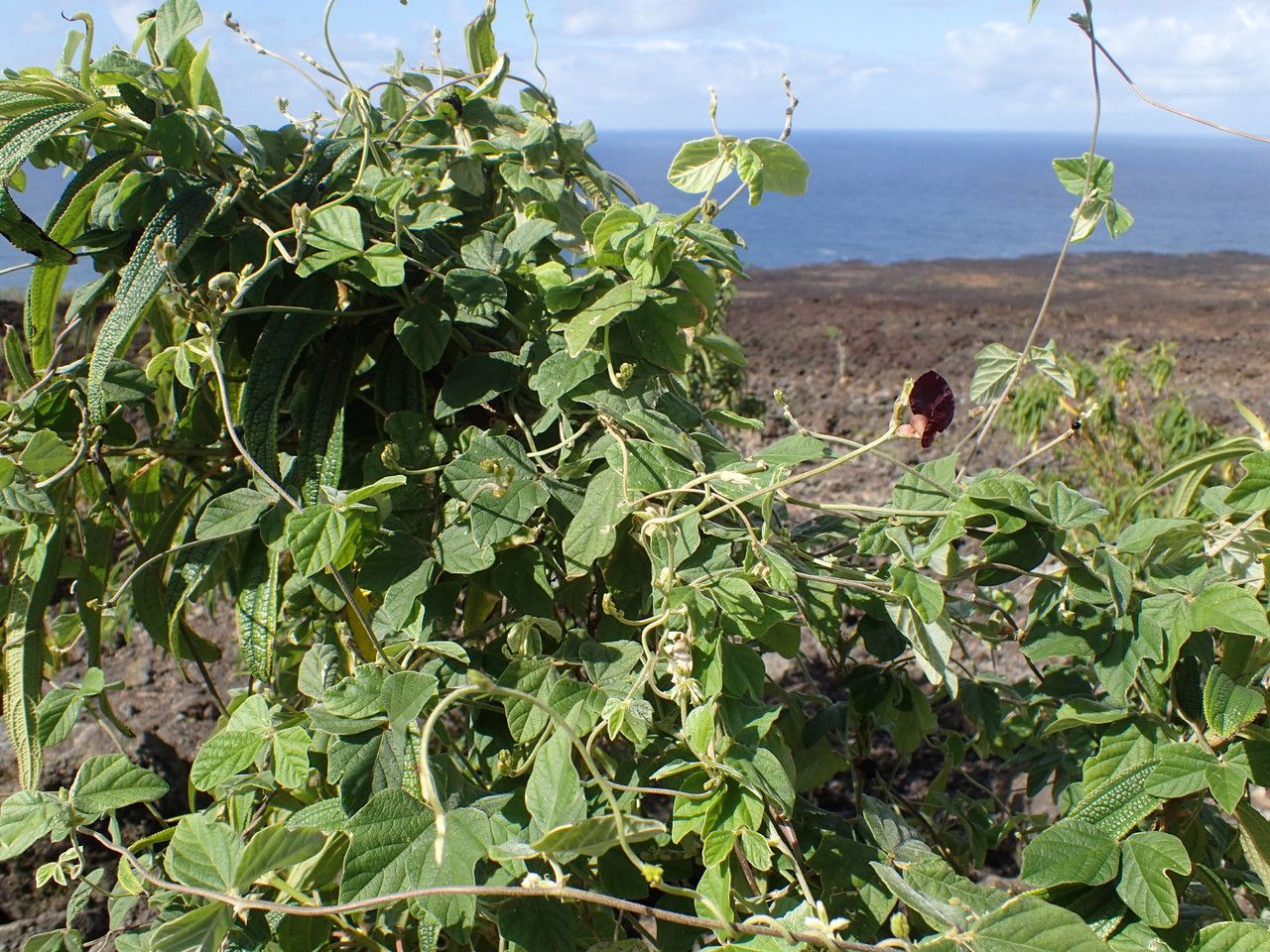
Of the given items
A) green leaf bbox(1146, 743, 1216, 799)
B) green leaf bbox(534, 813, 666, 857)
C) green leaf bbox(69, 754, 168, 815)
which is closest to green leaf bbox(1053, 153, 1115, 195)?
green leaf bbox(1146, 743, 1216, 799)

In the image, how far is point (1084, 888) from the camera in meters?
0.80

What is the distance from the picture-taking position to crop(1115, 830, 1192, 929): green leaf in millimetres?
744

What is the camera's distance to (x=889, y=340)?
8789 mm

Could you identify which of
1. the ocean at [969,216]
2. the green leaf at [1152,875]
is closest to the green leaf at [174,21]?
the green leaf at [1152,875]

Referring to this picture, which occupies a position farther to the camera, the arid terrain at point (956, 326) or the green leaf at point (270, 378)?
the arid terrain at point (956, 326)

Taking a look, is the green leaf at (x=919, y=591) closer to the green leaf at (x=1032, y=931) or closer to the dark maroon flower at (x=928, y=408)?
the dark maroon flower at (x=928, y=408)

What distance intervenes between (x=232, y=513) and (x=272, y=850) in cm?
35

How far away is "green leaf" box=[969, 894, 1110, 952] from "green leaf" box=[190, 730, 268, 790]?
0.64m

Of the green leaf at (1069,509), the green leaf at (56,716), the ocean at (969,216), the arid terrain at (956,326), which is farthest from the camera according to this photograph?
the ocean at (969,216)

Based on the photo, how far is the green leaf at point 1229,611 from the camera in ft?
2.40

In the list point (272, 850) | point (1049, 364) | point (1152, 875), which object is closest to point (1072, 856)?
point (1152, 875)

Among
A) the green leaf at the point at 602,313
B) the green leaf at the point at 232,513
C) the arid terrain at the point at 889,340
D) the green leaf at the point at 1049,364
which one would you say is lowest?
the arid terrain at the point at 889,340

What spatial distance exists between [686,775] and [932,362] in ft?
24.9

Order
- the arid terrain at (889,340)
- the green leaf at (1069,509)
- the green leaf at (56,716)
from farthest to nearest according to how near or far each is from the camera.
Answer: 1. the arid terrain at (889,340)
2. the green leaf at (56,716)
3. the green leaf at (1069,509)
